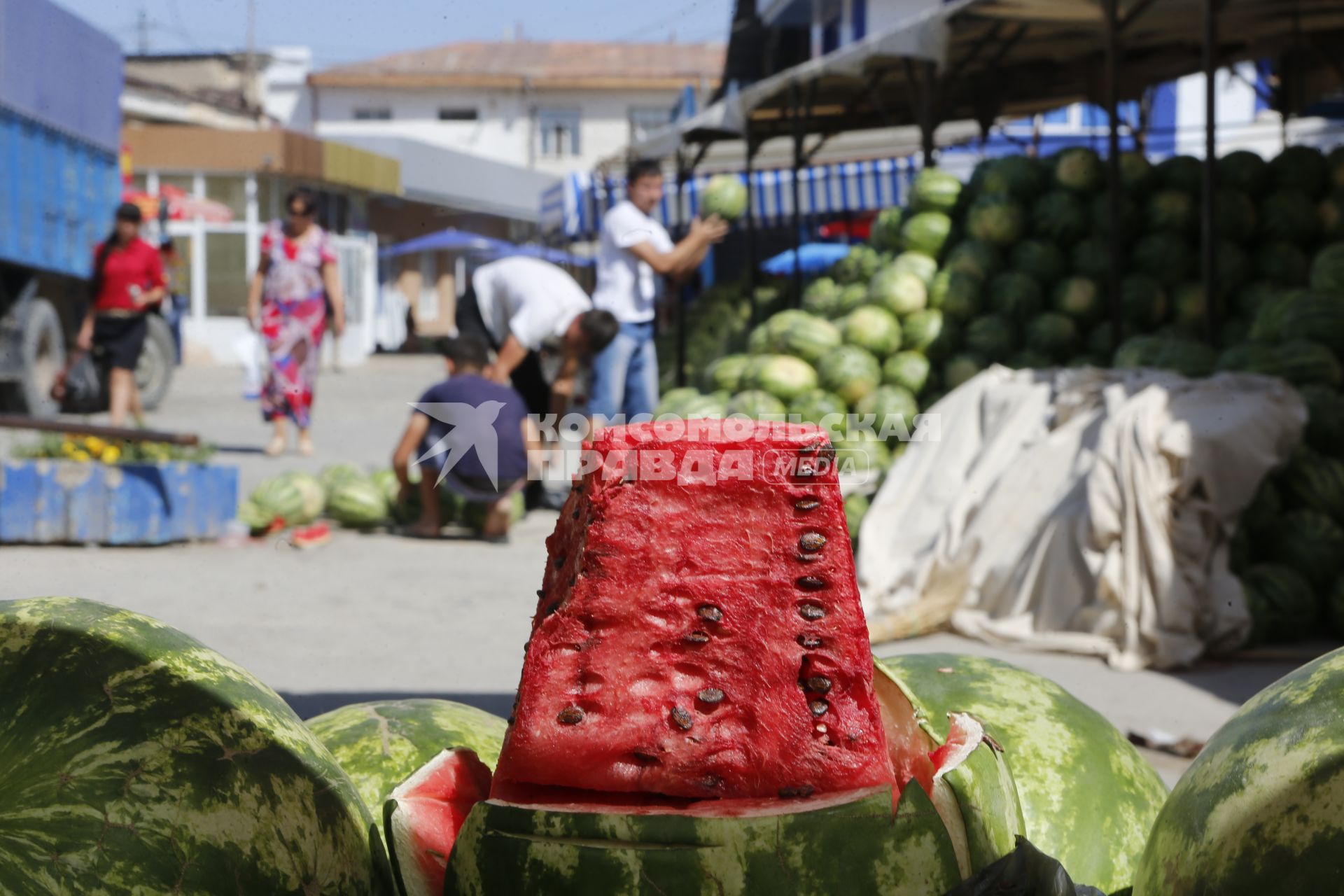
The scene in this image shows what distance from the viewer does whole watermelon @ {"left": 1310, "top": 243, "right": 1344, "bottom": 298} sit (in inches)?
261

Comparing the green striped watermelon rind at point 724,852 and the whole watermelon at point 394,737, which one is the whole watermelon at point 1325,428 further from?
the green striped watermelon rind at point 724,852

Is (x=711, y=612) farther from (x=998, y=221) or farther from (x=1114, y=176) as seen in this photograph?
(x=998, y=221)

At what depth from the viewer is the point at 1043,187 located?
8.99m

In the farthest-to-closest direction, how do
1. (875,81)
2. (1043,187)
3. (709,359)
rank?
(709,359)
(875,81)
(1043,187)

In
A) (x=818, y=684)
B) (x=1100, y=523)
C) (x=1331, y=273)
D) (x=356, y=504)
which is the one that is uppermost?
(x=1331, y=273)

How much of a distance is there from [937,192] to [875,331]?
1414mm

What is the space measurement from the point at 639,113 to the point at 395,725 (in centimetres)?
3554

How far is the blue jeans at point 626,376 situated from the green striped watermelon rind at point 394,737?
6.71m

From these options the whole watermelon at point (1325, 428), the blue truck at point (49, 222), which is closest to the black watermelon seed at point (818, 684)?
the whole watermelon at point (1325, 428)

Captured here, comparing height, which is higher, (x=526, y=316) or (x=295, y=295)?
(x=295, y=295)

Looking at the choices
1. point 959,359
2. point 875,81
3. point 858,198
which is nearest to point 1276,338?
point 959,359

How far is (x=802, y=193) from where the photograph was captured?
17781 millimetres

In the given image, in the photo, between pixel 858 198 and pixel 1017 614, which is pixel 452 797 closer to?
pixel 1017 614

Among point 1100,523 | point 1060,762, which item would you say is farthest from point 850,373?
point 1060,762
